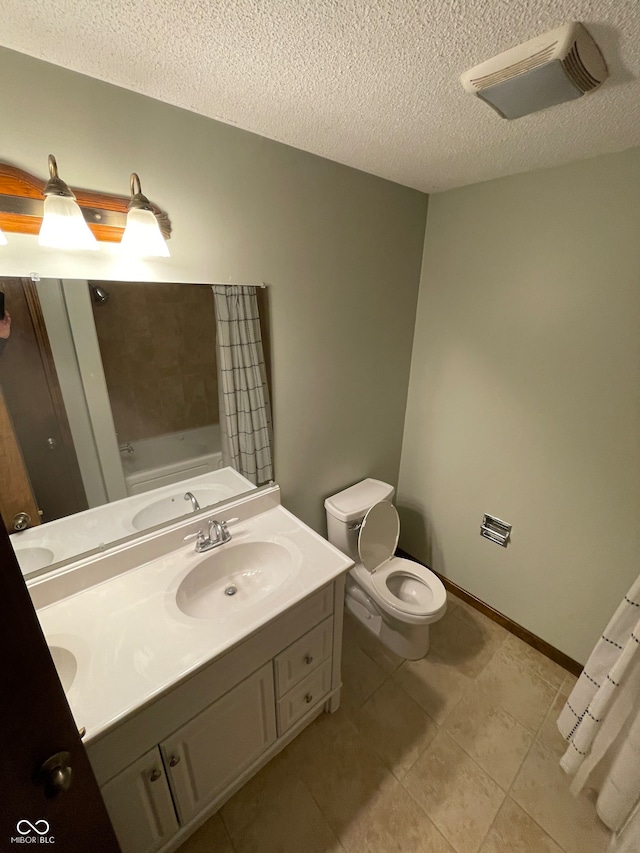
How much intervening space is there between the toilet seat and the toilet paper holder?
0.38m

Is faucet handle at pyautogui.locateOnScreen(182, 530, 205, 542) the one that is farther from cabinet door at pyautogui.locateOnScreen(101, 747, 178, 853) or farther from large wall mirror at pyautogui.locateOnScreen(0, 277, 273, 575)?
cabinet door at pyautogui.locateOnScreen(101, 747, 178, 853)

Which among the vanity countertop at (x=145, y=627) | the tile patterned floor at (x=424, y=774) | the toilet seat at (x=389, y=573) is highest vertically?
the vanity countertop at (x=145, y=627)

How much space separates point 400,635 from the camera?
69.3 inches

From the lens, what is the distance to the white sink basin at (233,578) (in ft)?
4.09

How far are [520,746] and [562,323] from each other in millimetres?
1796

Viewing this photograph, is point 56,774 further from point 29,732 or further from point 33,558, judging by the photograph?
point 33,558

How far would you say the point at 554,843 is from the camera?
1171 mm

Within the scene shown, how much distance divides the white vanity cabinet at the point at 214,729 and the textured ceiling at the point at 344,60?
1.50 meters

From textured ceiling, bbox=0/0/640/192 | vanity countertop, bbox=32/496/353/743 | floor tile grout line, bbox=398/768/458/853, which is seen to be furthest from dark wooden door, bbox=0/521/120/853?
floor tile grout line, bbox=398/768/458/853

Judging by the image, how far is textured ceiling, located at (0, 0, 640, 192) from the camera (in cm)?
67

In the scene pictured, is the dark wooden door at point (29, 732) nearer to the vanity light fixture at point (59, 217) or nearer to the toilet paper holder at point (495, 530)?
the vanity light fixture at point (59, 217)

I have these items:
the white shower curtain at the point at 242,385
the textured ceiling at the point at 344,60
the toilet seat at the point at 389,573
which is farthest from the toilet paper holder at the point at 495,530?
the textured ceiling at the point at 344,60

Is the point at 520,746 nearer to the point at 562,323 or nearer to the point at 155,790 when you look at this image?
the point at 155,790

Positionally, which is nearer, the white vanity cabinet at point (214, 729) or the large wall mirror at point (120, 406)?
the white vanity cabinet at point (214, 729)
